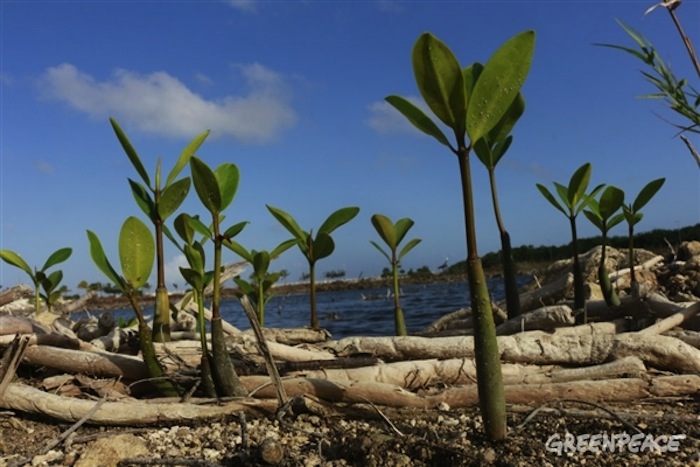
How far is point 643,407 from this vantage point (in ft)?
5.73

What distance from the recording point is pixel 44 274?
3.88 metres

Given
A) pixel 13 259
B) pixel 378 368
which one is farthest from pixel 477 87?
pixel 13 259

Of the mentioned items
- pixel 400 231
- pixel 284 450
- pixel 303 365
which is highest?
pixel 400 231

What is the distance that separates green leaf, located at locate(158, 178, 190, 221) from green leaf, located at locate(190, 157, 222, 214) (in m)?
0.28

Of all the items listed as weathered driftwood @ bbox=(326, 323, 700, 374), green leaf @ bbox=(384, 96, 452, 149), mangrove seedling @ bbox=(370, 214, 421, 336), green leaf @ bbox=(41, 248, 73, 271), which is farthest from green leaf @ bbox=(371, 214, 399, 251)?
green leaf @ bbox=(41, 248, 73, 271)

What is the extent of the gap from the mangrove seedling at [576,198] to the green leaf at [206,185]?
1887 millimetres

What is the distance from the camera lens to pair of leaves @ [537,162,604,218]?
2840 mm

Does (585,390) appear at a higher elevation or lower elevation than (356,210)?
lower

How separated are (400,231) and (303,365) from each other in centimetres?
117

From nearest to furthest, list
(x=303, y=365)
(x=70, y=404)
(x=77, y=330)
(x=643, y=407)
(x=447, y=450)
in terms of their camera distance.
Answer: (x=447, y=450)
(x=643, y=407)
(x=70, y=404)
(x=303, y=365)
(x=77, y=330)

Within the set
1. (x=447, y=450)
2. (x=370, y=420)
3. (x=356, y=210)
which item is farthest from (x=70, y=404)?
(x=356, y=210)

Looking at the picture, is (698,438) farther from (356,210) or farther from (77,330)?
(77,330)

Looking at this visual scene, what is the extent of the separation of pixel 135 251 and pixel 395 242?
1.48m

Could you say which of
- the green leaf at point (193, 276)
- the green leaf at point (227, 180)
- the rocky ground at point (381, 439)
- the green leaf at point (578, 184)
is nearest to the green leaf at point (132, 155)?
the green leaf at point (227, 180)
